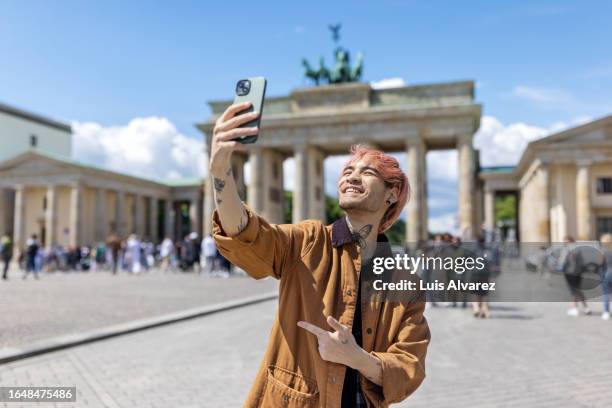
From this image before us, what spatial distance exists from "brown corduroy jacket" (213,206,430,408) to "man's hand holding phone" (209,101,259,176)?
0.86 ft

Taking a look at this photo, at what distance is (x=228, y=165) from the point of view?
79.2 inches

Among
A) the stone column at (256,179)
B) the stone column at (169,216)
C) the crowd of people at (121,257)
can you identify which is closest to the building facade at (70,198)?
the stone column at (169,216)

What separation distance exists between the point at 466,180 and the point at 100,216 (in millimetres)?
34948

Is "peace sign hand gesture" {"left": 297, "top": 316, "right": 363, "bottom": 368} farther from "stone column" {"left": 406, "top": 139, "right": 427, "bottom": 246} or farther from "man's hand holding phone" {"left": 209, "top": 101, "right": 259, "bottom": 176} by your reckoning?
"stone column" {"left": 406, "top": 139, "right": 427, "bottom": 246}

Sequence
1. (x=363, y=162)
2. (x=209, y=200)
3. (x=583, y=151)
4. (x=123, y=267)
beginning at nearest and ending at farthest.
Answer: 1. (x=363, y=162)
2. (x=123, y=267)
3. (x=583, y=151)
4. (x=209, y=200)

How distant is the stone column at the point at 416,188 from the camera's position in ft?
139

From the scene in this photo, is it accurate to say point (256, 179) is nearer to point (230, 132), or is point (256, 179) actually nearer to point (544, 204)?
point (544, 204)

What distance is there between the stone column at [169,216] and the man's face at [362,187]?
64152 mm

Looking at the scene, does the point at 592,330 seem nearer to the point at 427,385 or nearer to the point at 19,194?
Answer: the point at 427,385

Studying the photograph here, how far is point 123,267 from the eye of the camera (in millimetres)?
31703

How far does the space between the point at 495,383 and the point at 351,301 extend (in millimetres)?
4895

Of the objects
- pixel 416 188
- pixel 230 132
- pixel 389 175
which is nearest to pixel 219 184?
pixel 230 132

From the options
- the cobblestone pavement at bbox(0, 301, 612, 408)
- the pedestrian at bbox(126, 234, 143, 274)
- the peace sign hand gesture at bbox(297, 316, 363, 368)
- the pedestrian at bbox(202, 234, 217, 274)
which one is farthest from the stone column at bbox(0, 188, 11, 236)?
the peace sign hand gesture at bbox(297, 316, 363, 368)

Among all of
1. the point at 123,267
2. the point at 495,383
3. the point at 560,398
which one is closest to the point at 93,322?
the point at 495,383
